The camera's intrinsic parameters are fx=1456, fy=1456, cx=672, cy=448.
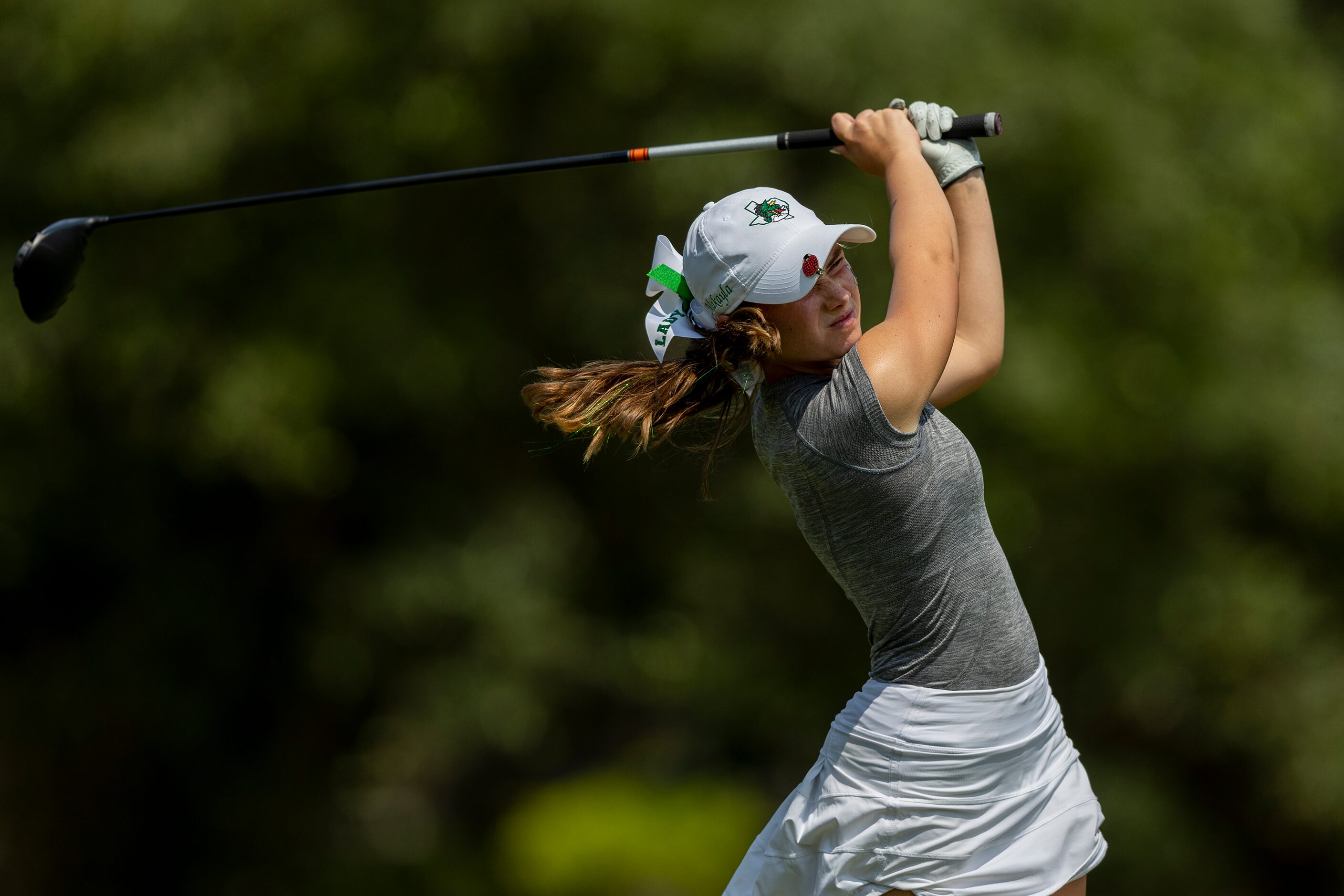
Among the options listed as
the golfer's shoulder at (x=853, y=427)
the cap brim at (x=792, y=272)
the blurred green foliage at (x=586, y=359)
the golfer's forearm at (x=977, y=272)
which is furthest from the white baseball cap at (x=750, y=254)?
the blurred green foliage at (x=586, y=359)

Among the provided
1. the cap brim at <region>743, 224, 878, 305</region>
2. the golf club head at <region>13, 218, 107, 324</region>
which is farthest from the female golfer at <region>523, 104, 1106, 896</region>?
the golf club head at <region>13, 218, 107, 324</region>

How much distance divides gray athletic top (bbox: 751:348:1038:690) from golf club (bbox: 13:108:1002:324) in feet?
1.78

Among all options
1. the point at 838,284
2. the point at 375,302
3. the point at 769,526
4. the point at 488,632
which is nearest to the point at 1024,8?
the point at 769,526

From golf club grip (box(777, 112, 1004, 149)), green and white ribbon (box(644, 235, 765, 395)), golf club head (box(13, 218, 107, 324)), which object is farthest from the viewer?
golf club head (box(13, 218, 107, 324))

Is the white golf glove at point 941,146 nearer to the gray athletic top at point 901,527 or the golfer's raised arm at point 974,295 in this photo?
the golfer's raised arm at point 974,295

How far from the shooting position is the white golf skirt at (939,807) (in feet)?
7.63

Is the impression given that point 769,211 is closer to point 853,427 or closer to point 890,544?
point 853,427

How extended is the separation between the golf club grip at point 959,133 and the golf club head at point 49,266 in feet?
5.72

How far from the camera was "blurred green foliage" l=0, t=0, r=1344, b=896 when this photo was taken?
21.2 feet

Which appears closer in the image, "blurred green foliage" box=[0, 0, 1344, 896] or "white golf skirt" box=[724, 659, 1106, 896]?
"white golf skirt" box=[724, 659, 1106, 896]

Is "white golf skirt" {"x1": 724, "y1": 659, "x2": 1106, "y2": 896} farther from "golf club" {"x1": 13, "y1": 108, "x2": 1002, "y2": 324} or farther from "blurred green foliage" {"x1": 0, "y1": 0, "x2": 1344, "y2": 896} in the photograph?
"blurred green foliage" {"x1": 0, "y1": 0, "x2": 1344, "y2": 896}

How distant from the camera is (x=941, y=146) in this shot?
8.55 ft

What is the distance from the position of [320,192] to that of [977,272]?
4.57 feet

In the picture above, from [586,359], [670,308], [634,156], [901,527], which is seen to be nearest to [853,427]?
[901,527]
